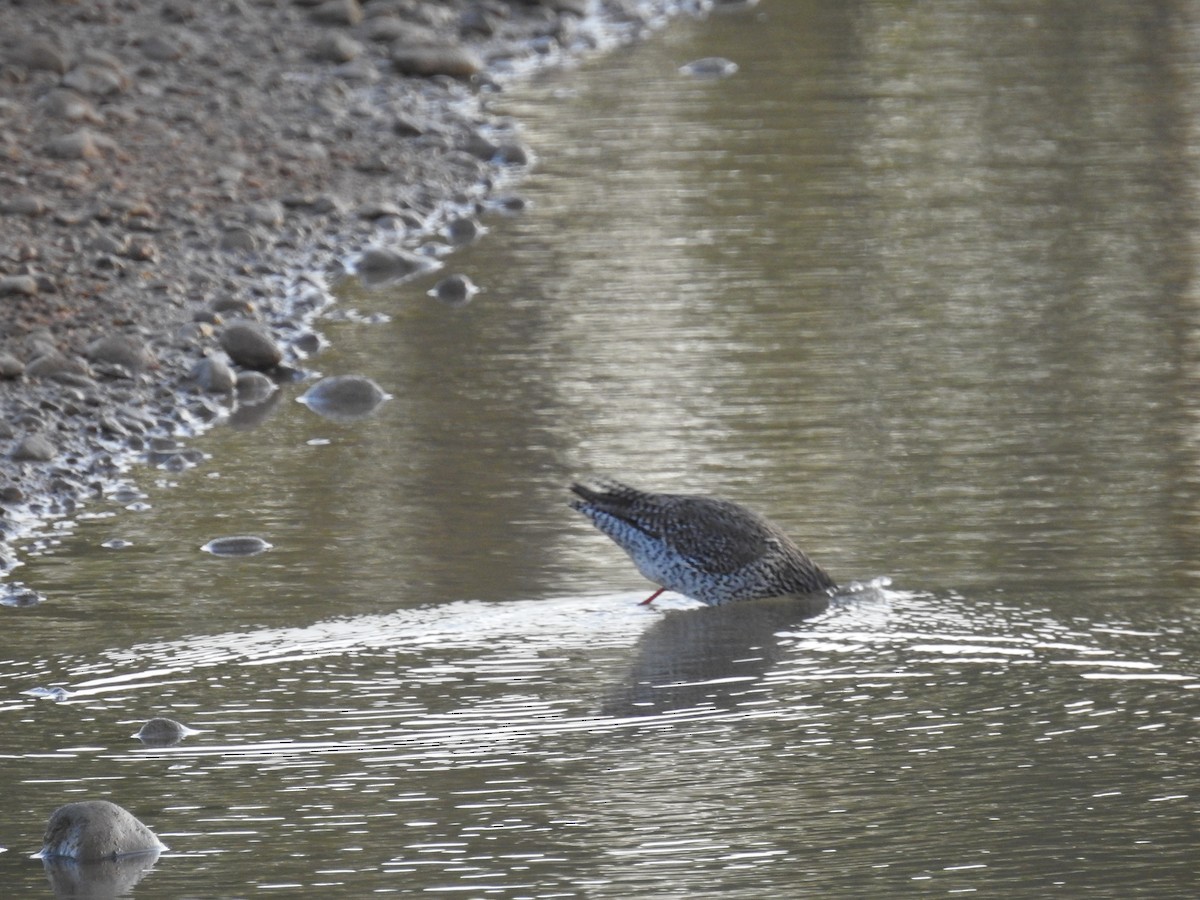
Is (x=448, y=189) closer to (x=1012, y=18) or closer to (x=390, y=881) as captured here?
(x=1012, y=18)

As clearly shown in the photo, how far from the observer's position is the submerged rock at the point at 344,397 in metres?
9.99

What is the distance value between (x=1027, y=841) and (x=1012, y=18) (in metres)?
15.5

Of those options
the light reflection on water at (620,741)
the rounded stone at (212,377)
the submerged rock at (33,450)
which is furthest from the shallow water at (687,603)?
the submerged rock at (33,450)

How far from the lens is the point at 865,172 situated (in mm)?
14289

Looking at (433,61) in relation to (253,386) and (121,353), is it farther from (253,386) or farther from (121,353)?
(121,353)

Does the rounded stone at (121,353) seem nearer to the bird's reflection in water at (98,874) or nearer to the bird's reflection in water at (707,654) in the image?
the bird's reflection in water at (707,654)

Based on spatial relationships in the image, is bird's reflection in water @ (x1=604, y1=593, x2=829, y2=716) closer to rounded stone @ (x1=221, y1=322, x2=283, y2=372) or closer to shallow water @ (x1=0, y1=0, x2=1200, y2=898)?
shallow water @ (x1=0, y1=0, x2=1200, y2=898)

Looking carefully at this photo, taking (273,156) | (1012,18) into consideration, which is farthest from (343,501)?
(1012,18)

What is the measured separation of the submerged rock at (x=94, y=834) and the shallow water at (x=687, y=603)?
0.30 feet

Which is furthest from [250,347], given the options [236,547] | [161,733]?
[161,733]

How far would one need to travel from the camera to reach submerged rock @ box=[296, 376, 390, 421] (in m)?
9.99

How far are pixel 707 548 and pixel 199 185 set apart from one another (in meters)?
6.56

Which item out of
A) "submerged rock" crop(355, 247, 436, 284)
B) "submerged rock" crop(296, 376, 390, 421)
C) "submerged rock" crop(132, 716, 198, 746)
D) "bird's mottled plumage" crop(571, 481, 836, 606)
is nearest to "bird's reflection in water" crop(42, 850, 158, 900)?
"submerged rock" crop(132, 716, 198, 746)

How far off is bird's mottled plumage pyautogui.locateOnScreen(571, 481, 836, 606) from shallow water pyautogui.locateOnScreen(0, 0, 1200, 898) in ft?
0.45
